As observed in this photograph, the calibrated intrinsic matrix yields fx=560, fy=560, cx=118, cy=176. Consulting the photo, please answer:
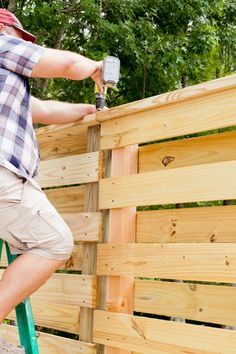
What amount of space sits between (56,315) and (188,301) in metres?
0.95

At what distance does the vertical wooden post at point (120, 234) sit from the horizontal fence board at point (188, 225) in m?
0.06

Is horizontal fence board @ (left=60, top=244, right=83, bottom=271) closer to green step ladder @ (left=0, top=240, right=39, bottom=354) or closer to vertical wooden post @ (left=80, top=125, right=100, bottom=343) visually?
vertical wooden post @ (left=80, top=125, right=100, bottom=343)

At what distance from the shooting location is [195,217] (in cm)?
243

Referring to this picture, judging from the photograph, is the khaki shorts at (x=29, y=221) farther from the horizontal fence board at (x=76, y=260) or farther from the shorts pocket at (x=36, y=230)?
the horizontal fence board at (x=76, y=260)

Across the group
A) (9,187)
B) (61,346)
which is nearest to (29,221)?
(9,187)

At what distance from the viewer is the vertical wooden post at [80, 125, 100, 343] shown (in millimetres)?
2826

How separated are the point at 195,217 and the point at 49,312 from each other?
114 centimetres

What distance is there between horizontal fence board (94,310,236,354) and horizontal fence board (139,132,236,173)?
71cm

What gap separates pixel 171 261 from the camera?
2.42 metres

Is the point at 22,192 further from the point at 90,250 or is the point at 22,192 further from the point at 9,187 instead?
the point at 90,250

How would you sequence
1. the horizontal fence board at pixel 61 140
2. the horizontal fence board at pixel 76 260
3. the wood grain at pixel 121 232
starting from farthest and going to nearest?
1. the horizontal fence board at pixel 61 140
2. the horizontal fence board at pixel 76 260
3. the wood grain at pixel 121 232

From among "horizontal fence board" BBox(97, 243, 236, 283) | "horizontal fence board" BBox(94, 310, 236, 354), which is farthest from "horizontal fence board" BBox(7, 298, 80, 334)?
"horizontal fence board" BBox(97, 243, 236, 283)

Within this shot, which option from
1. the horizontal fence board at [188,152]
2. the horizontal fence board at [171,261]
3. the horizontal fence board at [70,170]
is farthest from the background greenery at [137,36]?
the horizontal fence board at [171,261]

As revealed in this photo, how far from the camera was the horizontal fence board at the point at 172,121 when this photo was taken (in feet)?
7.61
